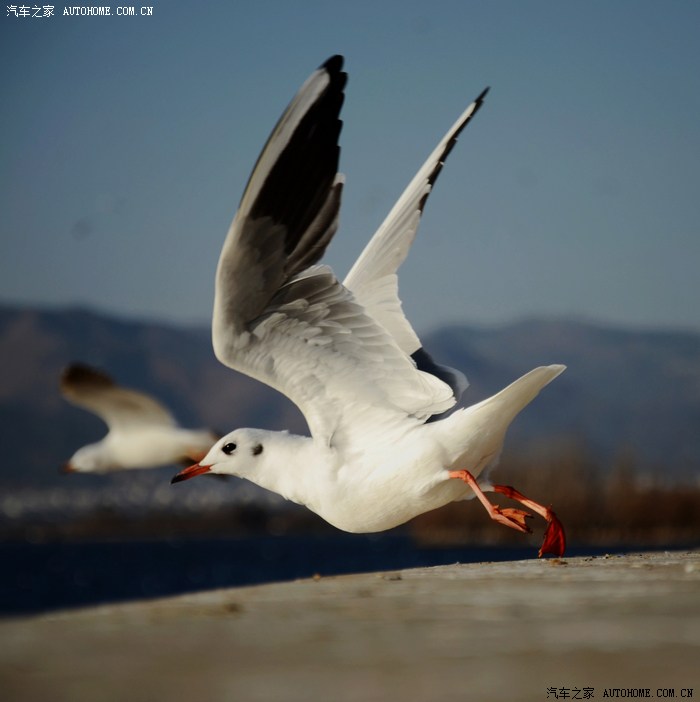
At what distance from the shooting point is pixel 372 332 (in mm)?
5645

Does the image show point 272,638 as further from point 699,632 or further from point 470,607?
point 699,632

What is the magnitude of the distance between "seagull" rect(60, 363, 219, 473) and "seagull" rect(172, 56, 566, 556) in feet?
16.8

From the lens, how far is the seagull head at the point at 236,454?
5986 mm

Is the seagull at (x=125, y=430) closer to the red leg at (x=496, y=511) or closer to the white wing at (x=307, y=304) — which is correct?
the white wing at (x=307, y=304)

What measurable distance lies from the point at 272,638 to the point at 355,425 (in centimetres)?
203

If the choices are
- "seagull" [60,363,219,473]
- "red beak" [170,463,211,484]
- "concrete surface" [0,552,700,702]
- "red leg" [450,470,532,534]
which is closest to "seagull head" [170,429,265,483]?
"red beak" [170,463,211,484]

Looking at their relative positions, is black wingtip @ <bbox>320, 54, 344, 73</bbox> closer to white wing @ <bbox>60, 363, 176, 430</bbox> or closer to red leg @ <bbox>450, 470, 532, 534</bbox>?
red leg @ <bbox>450, 470, 532, 534</bbox>

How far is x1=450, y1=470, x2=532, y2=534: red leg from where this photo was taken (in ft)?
18.0

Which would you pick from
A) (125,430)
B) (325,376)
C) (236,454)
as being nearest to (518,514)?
(325,376)

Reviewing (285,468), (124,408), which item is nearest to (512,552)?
(124,408)

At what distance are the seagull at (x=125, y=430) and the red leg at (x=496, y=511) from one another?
18.3 feet

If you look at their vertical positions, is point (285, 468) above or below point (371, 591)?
above

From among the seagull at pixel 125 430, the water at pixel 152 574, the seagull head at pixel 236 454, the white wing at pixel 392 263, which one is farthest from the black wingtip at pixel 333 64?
the water at pixel 152 574

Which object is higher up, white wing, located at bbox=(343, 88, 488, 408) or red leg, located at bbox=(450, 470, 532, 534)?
white wing, located at bbox=(343, 88, 488, 408)
